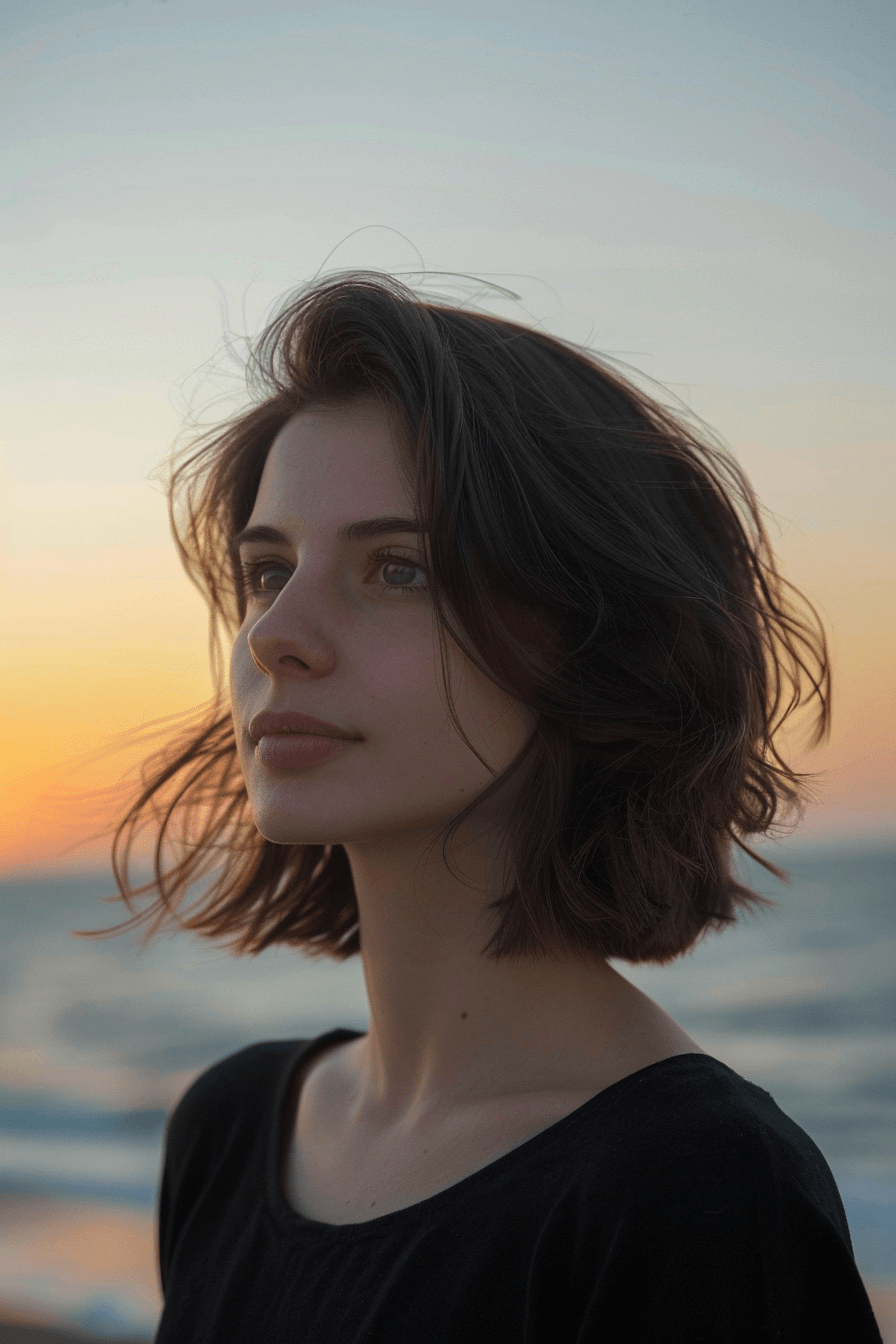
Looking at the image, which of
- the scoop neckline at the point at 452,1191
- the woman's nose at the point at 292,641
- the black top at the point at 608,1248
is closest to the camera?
the black top at the point at 608,1248

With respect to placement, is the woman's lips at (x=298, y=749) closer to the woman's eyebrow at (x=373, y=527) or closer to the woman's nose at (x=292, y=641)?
the woman's nose at (x=292, y=641)

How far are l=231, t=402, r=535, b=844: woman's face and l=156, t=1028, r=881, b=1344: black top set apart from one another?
1.41ft

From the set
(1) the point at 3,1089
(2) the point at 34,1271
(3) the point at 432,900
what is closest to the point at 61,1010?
(1) the point at 3,1089

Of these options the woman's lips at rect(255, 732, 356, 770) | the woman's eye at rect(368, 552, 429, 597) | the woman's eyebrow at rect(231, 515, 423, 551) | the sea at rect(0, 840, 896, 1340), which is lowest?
the sea at rect(0, 840, 896, 1340)

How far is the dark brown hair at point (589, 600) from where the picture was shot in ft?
4.85

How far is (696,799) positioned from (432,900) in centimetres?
39

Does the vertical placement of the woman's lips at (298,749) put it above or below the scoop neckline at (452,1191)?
above

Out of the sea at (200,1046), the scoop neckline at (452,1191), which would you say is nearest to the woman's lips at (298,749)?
the scoop neckline at (452,1191)

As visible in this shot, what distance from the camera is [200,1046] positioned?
10031mm

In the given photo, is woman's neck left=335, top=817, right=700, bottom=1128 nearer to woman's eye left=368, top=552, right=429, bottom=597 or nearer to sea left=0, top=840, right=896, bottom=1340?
woman's eye left=368, top=552, right=429, bottom=597

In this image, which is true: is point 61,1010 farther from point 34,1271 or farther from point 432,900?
point 432,900

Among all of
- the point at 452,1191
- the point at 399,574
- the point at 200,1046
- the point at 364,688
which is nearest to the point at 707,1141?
the point at 452,1191

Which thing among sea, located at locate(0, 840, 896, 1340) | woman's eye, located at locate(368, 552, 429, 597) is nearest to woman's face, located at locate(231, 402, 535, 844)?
woman's eye, located at locate(368, 552, 429, 597)

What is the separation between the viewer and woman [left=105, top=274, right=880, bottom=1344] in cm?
133
